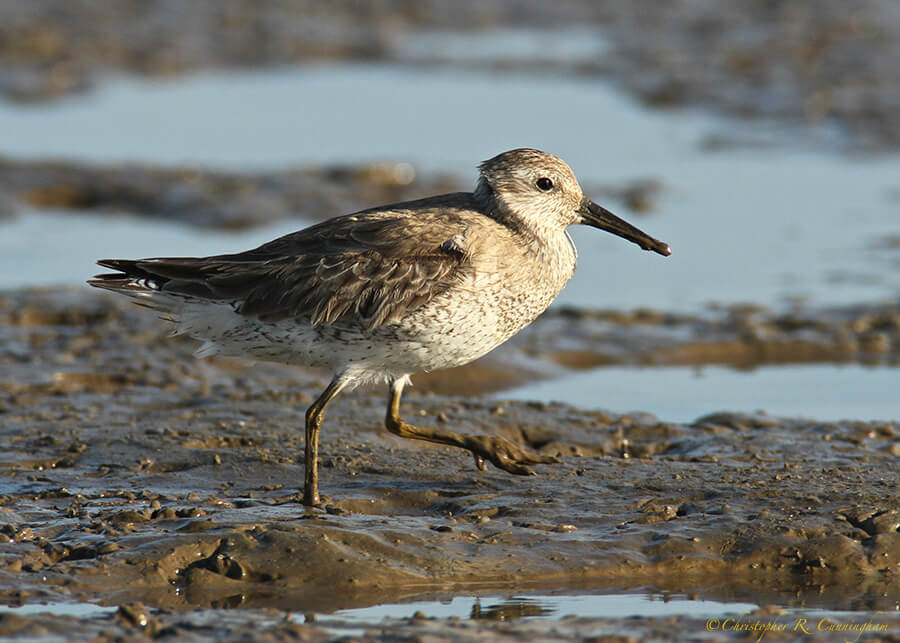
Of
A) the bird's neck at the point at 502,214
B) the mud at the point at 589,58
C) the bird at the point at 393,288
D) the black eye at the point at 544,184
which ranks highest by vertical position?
A: the mud at the point at 589,58

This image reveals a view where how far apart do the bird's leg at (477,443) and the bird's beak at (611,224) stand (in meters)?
1.46

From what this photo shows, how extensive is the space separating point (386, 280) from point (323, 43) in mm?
15405

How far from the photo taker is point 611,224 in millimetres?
8367

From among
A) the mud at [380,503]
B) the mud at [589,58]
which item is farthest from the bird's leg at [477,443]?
the mud at [589,58]

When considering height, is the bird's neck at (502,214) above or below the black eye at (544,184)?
below

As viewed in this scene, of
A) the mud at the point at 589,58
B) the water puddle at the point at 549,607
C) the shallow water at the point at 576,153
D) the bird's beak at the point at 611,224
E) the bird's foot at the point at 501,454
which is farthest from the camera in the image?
the mud at the point at 589,58

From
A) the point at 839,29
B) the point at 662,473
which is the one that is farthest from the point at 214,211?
the point at 839,29

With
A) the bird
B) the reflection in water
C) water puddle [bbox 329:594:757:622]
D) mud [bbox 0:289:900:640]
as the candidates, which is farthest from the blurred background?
the reflection in water

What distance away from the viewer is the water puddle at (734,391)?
9.72m

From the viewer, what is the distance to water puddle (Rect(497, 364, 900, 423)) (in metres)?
9.72

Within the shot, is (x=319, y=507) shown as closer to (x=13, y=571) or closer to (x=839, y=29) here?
(x=13, y=571)

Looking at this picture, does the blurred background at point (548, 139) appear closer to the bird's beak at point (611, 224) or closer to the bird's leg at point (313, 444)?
the bird's beak at point (611, 224)

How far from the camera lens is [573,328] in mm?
11320

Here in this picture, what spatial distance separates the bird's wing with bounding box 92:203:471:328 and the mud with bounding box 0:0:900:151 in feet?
33.7
